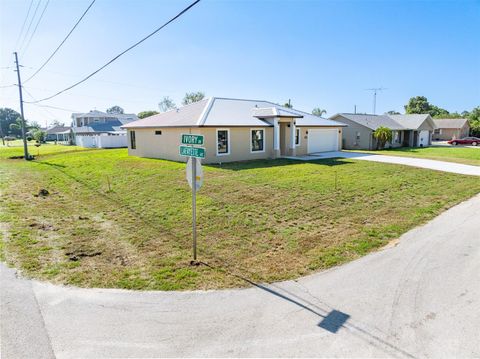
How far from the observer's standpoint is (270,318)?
172 inches

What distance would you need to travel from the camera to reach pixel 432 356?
A: 3.57 meters

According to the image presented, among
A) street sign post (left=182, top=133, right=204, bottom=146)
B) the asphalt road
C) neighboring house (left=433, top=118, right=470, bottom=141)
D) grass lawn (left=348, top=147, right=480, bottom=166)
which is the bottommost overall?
the asphalt road

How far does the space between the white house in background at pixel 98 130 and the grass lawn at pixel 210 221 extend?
24191mm

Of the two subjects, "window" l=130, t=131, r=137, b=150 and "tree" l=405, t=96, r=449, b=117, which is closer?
"window" l=130, t=131, r=137, b=150

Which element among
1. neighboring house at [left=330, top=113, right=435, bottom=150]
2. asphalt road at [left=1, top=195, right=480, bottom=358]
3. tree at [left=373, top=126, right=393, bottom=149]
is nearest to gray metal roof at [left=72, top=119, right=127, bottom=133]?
neighboring house at [left=330, top=113, right=435, bottom=150]

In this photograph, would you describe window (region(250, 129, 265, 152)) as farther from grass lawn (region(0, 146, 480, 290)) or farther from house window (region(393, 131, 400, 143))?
house window (region(393, 131, 400, 143))

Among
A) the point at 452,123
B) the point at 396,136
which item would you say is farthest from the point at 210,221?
the point at 452,123

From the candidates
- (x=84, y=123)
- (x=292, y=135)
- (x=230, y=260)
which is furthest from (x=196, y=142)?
(x=84, y=123)

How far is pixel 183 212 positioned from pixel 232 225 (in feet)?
6.11

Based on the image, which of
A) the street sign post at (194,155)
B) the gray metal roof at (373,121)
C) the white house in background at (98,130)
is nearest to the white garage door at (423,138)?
the gray metal roof at (373,121)

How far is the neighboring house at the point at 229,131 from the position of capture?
65.0 feet

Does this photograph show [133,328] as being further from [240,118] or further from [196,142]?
[240,118]

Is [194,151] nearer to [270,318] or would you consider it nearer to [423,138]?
[270,318]

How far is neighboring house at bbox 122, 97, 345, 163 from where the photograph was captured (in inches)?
779
